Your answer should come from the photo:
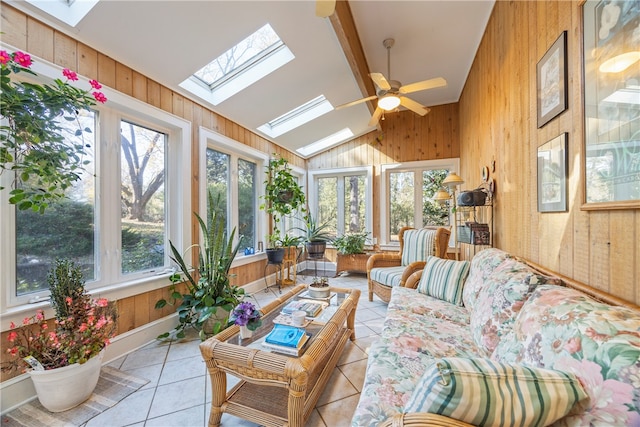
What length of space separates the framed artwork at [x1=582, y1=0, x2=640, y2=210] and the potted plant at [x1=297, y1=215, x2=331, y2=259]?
3.59 meters

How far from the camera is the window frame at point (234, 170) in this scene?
2.93 meters

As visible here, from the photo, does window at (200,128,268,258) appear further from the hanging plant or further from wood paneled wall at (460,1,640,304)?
wood paneled wall at (460,1,640,304)

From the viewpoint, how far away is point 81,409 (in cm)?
151

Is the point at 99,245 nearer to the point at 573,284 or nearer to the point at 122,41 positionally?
the point at 122,41

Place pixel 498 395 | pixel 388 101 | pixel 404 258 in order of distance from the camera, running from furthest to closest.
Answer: pixel 404 258
pixel 388 101
pixel 498 395

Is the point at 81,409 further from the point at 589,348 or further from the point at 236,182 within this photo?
the point at 236,182

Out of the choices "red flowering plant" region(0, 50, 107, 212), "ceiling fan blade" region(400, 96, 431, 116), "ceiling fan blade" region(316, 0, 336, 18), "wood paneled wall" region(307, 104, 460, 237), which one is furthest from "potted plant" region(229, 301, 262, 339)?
"wood paneled wall" region(307, 104, 460, 237)

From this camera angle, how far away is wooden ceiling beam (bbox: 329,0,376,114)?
84.1 inches

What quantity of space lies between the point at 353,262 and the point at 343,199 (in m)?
1.33

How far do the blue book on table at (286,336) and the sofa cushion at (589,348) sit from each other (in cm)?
93

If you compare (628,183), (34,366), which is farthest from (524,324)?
(34,366)

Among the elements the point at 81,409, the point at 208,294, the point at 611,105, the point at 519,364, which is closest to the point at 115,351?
the point at 81,409

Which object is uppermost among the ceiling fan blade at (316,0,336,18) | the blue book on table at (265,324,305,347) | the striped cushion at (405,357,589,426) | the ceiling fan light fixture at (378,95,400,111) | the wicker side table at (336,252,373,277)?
the ceiling fan blade at (316,0,336,18)

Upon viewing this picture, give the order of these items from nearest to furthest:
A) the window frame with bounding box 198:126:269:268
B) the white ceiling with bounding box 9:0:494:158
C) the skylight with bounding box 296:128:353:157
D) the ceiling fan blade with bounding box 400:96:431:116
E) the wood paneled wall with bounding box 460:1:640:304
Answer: the wood paneled wall with bounding box 460:1:640:304 → the white ceiling with bounding box 9:0:494:158 → the ceiling fan blade with bounding box 400:96:431:116 → the window frame with bounding box 198:126:269:268 → the skylight with bounding box 296:128:353:157
